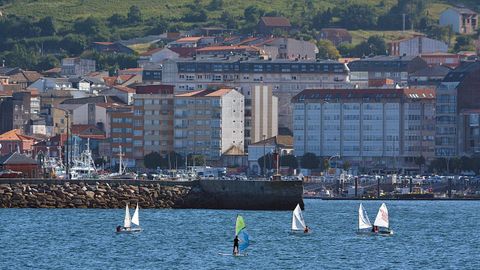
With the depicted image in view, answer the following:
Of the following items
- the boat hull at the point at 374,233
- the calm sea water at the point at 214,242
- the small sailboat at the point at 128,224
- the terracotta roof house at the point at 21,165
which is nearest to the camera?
the calm sea water at the point at 214,242

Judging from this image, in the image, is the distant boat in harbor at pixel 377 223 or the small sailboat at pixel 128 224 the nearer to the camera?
the small sailboat at pixel 128 224

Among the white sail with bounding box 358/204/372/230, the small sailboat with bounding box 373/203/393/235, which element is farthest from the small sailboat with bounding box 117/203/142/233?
the small sailboat with bounding box 373/203/393/235

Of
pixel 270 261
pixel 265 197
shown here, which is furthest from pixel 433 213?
pixel 270 261

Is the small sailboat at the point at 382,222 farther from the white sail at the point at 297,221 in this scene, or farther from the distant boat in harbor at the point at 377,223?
the white sail at the point at 297,221

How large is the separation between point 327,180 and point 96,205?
237ft

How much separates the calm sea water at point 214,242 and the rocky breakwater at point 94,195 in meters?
0.92

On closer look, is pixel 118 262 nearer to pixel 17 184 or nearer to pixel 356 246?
pixel 356 246

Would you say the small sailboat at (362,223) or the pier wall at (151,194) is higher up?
the pier wall at (151,194)

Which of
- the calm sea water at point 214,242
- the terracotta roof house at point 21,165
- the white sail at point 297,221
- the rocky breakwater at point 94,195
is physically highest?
the terracotta roof house at point 21,165

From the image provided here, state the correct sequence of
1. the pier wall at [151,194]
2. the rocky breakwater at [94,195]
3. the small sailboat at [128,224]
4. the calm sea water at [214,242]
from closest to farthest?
1. the calm sea water at [214,242]
2. the small sailboat at [128,224]
3. the pier wall at [151,194]
4. the rocky breakwater at [94,195]

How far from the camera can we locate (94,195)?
11388cm

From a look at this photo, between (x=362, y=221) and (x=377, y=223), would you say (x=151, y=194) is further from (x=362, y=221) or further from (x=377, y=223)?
(x=377, y=223)

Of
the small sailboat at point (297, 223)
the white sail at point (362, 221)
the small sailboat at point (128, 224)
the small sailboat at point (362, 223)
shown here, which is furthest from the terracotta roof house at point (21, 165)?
the white sail at point (362, 221)

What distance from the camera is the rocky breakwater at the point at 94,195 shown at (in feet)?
371
